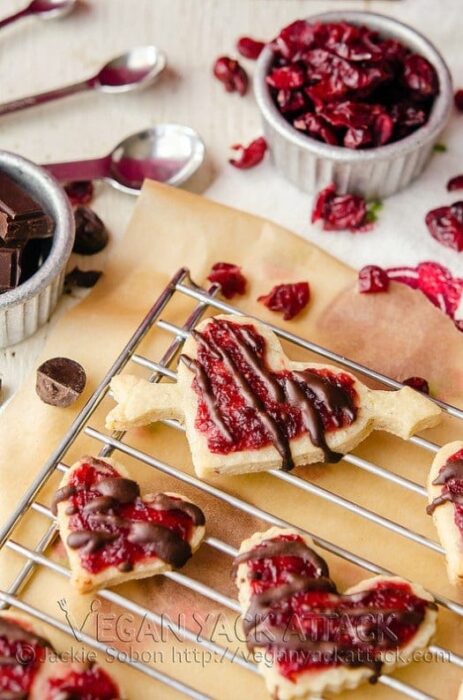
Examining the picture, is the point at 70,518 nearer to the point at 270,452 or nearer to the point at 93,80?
the point at 270,452

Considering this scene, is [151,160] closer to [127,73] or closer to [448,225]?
[127,73]

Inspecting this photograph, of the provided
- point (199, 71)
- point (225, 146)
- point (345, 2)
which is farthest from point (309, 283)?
point (345, 2)

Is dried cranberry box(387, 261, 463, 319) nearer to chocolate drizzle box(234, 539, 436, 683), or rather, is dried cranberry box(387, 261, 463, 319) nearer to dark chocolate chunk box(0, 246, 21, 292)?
chocolate drizzle box(234, 539, 436, 683)

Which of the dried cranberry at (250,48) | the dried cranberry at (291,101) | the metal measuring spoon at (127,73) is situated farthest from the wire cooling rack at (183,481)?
the dried cranberry at (250,48)

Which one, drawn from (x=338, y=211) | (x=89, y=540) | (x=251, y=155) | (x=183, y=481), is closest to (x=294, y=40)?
(x=251, y=155)

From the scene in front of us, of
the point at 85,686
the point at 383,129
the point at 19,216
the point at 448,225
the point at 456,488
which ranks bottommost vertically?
the point at 85,686

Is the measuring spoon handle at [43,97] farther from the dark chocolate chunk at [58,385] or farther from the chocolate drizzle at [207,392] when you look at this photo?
the chocolate drizzle at [207,392]
